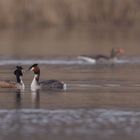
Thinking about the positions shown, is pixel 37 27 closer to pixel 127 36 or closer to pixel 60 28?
pixel 60 28

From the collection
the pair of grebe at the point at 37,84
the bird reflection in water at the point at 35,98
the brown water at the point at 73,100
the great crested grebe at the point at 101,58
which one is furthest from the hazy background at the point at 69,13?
the bird reflection in water at the point at 35,98

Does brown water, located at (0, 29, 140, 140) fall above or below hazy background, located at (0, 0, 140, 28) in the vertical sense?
below

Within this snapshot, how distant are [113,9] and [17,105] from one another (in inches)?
1281

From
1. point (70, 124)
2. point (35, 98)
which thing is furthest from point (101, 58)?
point (70, 124)

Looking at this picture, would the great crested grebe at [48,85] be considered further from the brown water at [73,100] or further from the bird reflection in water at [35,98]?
the bird reflection in water at [35,98]

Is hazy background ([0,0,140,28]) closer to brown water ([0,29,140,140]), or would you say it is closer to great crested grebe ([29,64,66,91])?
brown water ([0,29,140,140])

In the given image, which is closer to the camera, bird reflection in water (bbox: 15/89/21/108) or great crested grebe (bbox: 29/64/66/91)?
bird reflection in water (bbox: 15/89/21/108)

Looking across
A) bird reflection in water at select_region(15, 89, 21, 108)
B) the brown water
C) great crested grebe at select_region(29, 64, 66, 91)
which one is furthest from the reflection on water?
great crested grebe at select_region(29, 64, 66, 91)

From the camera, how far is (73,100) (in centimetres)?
1948

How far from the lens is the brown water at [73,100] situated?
52.1 ft

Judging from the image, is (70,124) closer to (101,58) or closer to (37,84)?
(37,84)

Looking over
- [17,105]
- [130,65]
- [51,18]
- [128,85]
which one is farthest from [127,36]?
[17,105]

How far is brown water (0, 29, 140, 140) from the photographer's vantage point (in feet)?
52.1

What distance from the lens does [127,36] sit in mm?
44875
